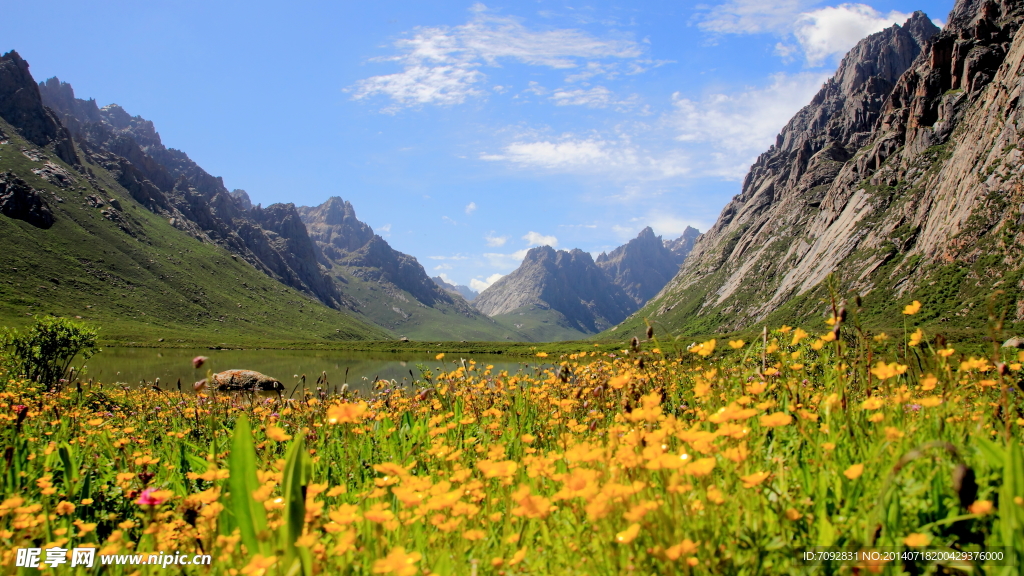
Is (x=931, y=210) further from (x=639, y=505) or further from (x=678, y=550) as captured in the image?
(x=678, y=550)

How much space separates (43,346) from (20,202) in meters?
197

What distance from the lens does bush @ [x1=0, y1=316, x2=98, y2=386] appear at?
18125 millimetres

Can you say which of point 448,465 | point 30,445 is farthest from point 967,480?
point 30,445

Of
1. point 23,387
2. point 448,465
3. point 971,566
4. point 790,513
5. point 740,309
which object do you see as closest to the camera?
point 971,566

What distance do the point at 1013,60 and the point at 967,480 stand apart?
475ft

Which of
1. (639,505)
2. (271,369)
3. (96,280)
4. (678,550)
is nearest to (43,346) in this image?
(639,505)

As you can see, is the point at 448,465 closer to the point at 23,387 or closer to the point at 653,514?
the point at 653,514

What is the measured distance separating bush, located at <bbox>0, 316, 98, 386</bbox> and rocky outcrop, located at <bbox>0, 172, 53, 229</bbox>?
635 ft

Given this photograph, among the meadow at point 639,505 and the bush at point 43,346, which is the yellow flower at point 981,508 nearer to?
the meadow at point 639,505

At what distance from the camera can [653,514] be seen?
238 cm

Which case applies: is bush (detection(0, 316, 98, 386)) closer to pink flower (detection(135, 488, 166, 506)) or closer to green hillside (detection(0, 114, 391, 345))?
pink flower (detection(135, 488, 166, 506))

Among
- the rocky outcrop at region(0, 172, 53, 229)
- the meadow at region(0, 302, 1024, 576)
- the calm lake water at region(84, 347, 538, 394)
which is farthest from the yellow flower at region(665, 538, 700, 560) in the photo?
the rocky outcrop at region(0, 172, 53, 229)

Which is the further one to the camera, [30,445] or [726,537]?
[30,445]

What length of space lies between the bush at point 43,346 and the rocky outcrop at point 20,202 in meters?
194
